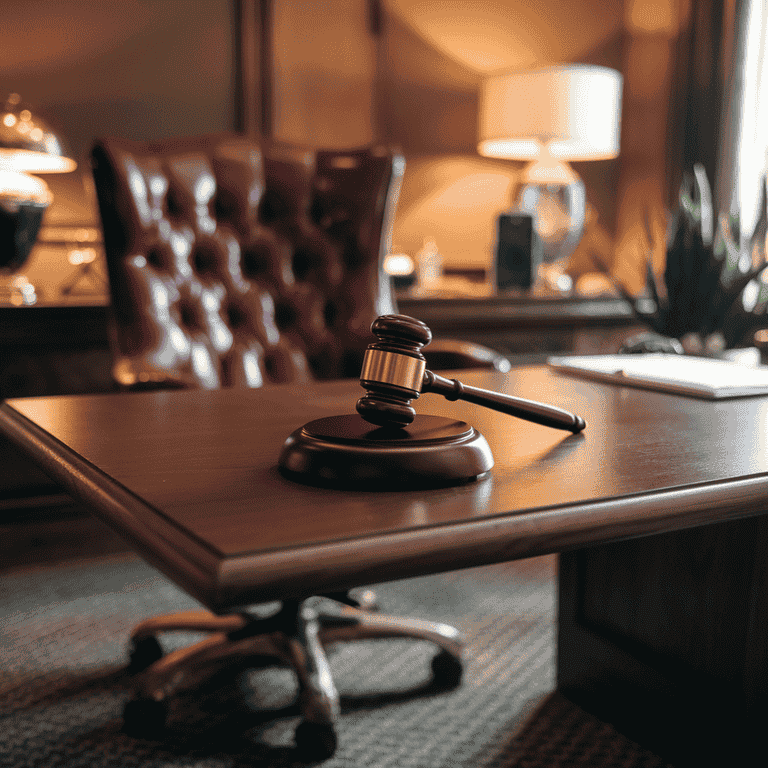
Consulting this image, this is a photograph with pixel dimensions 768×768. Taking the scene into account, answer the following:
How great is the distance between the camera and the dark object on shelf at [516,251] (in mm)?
2203

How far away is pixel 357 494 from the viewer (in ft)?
1.58

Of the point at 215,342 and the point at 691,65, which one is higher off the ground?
the point at 691,65

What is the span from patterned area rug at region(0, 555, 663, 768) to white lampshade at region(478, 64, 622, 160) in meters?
1.40

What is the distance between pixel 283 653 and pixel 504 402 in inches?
26.3

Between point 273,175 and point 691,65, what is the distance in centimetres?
188

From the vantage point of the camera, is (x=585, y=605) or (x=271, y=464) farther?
(x=585, y=605)

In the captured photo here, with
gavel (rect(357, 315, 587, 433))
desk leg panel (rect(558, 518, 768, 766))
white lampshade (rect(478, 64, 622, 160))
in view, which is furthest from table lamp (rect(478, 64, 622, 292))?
Answer: gavel (rect(357, 315, 587, 433))

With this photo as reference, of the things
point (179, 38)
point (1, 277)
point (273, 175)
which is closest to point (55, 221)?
point (1, 277)

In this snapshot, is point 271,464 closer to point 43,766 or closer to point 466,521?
point 466,521

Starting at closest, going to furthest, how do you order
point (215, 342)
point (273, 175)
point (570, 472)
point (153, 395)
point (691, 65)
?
point (570, 472)
point (153, 395)
point (215, 342)
point (273, 175)
point (691, 65)

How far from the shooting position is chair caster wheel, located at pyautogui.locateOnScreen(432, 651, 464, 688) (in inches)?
47.6

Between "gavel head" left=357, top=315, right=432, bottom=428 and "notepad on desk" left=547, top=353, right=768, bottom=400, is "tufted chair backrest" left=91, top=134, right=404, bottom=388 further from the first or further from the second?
"gavel head" left=357, top=315, right=432, bottom=428

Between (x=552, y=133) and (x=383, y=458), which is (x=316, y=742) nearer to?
(x=383, y=458)

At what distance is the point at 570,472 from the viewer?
1.75 ft
